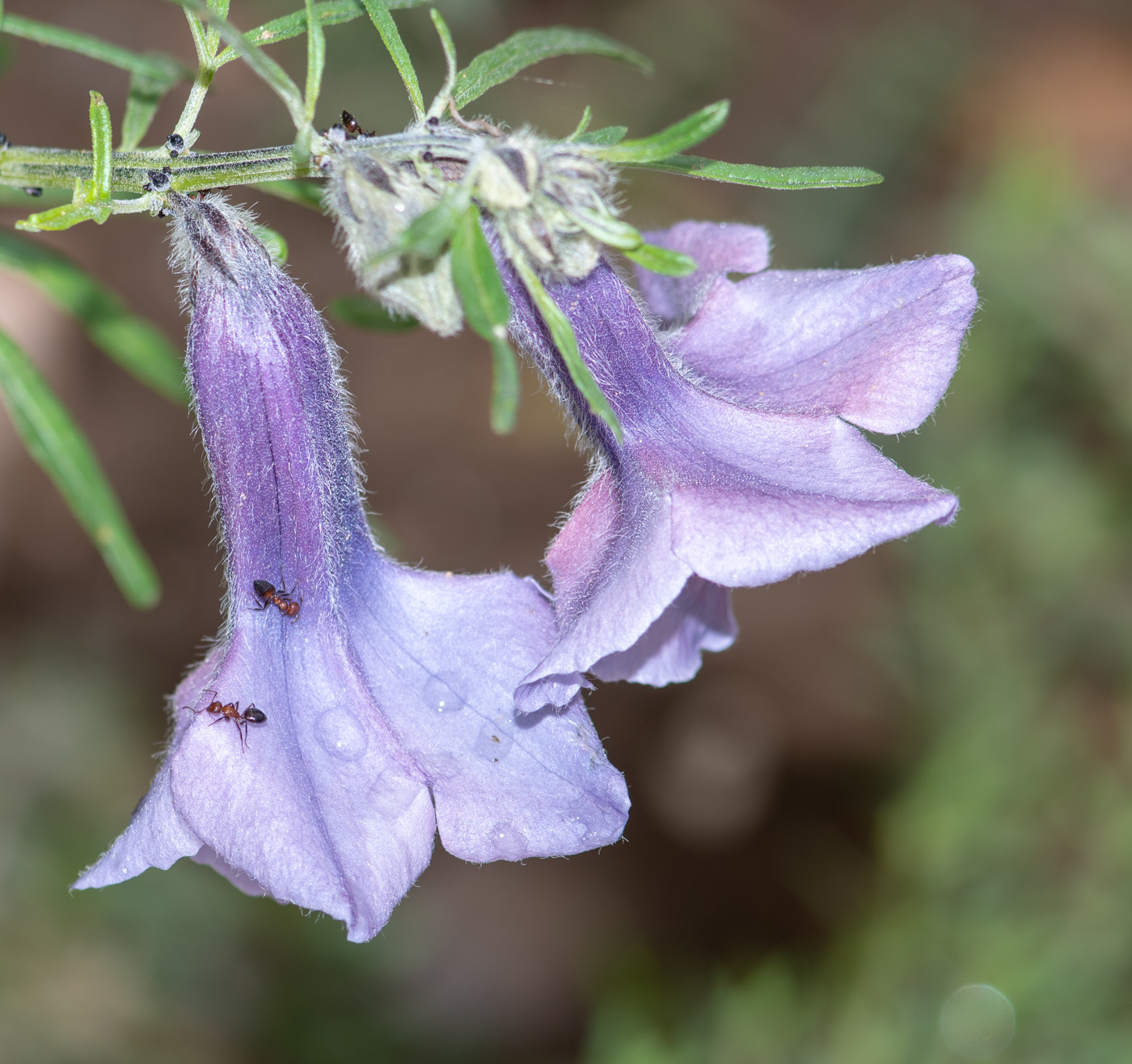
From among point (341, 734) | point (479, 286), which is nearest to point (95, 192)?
point (479, 286)

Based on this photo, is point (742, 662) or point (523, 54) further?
point (742, 662)

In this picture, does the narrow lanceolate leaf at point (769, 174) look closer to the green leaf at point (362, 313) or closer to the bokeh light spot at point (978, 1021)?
the green leaf at point (362, 313)

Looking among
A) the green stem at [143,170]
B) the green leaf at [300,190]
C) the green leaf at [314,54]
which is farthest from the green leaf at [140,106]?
the green leaf at [314,54]

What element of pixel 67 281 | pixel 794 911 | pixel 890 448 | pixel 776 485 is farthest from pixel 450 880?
pixel 776 485

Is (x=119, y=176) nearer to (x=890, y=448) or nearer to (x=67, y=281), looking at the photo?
(x=67, y=281)

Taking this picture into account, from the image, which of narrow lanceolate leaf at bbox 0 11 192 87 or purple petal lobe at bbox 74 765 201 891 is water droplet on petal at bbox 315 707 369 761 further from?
narrow lanceolate leaf at bbox 0 11 192 87

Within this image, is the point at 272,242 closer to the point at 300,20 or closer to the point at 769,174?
the point at 300,20
